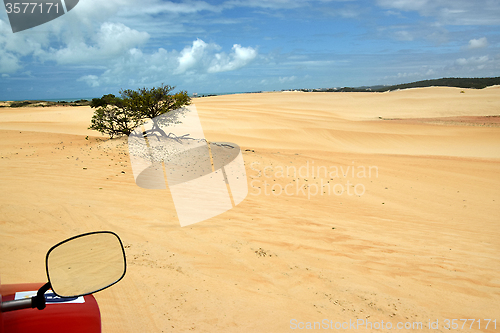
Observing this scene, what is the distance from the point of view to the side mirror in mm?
1439

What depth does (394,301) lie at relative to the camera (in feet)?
13.0

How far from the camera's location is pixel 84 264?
1.59m

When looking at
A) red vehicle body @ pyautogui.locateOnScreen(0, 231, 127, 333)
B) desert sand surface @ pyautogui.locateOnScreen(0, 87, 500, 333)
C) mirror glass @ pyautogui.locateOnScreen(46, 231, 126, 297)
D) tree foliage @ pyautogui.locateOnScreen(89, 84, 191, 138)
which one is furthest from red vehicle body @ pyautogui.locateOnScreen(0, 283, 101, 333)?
tree foliage @ pyautogui.locateOnScreen(89, 84, 191, 138)

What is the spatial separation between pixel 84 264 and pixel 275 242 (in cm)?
406

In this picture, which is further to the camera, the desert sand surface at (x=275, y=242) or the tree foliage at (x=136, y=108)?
the tree foliage at (x=136, y=108)

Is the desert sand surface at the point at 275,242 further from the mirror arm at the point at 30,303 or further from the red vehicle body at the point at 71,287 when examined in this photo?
the mirror arm at the point at 30,303

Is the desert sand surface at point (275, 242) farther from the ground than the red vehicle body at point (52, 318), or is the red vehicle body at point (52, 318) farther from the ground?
the red vehicle body at point (52, 318)

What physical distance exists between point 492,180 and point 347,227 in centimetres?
847

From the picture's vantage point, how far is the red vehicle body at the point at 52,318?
1401mm

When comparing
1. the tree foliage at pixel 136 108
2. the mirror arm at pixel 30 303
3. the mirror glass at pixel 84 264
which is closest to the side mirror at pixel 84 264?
the mirror glass at pixel 84 264

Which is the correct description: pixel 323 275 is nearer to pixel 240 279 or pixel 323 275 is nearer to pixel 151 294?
pixel 240 279

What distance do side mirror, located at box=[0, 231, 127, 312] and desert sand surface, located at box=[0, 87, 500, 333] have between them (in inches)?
74.3

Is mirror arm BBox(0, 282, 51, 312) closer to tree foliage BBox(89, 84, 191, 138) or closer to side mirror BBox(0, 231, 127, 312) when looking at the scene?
side mirror BBox(0, 231, 127, 312)

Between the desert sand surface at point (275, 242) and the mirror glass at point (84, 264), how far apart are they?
189 centimetres
